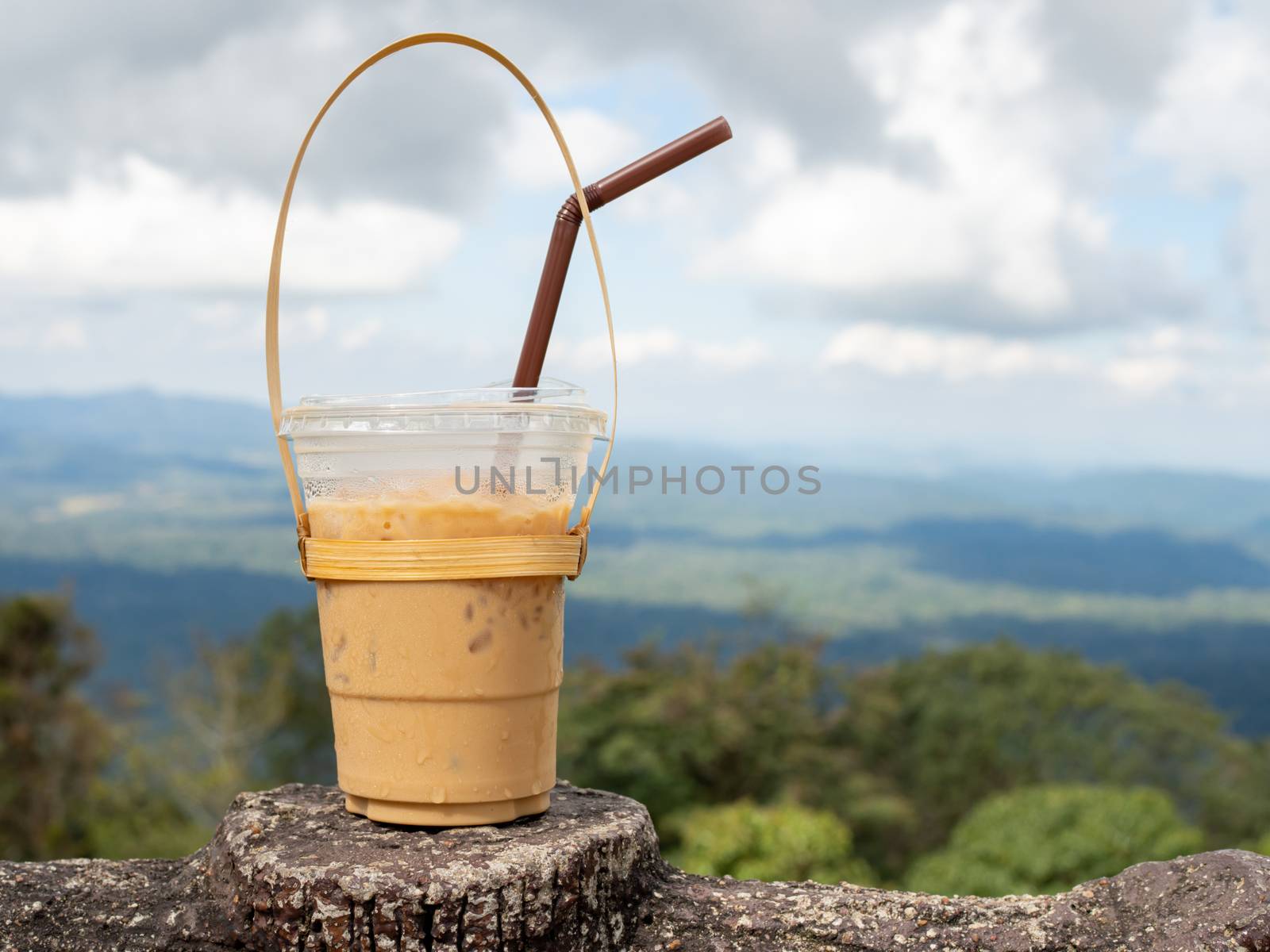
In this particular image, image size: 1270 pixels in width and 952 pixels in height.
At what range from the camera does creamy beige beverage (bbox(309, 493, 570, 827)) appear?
2.54 meters

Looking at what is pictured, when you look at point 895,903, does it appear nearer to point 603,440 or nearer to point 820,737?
point 603,440

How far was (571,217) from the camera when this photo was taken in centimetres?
269

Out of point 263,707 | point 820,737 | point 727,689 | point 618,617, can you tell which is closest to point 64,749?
point 263,707

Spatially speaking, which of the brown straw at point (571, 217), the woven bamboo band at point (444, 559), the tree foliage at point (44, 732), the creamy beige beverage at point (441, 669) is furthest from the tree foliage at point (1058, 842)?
the tree foliage at point (44, 732)

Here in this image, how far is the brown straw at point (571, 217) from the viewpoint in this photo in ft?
8.77

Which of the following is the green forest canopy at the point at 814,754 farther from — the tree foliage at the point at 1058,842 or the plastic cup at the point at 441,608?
the plastic cup at the point at 441,608

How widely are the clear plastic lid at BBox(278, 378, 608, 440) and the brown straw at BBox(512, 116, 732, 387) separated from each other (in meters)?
0.08

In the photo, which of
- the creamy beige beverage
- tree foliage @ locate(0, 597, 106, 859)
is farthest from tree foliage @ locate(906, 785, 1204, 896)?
tree foliage @ locate(0, 597, 106, 859)

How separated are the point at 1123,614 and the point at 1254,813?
1485 inches

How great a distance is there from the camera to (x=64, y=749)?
16.8 m

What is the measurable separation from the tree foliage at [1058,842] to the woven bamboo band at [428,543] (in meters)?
9.34

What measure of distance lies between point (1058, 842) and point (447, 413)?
1076 centimetres

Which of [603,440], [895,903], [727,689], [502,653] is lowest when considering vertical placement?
[727,689]

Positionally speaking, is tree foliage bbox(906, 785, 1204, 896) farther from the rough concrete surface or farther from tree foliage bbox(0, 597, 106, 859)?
tree foliage bbox(0, 597, 106, 859)
